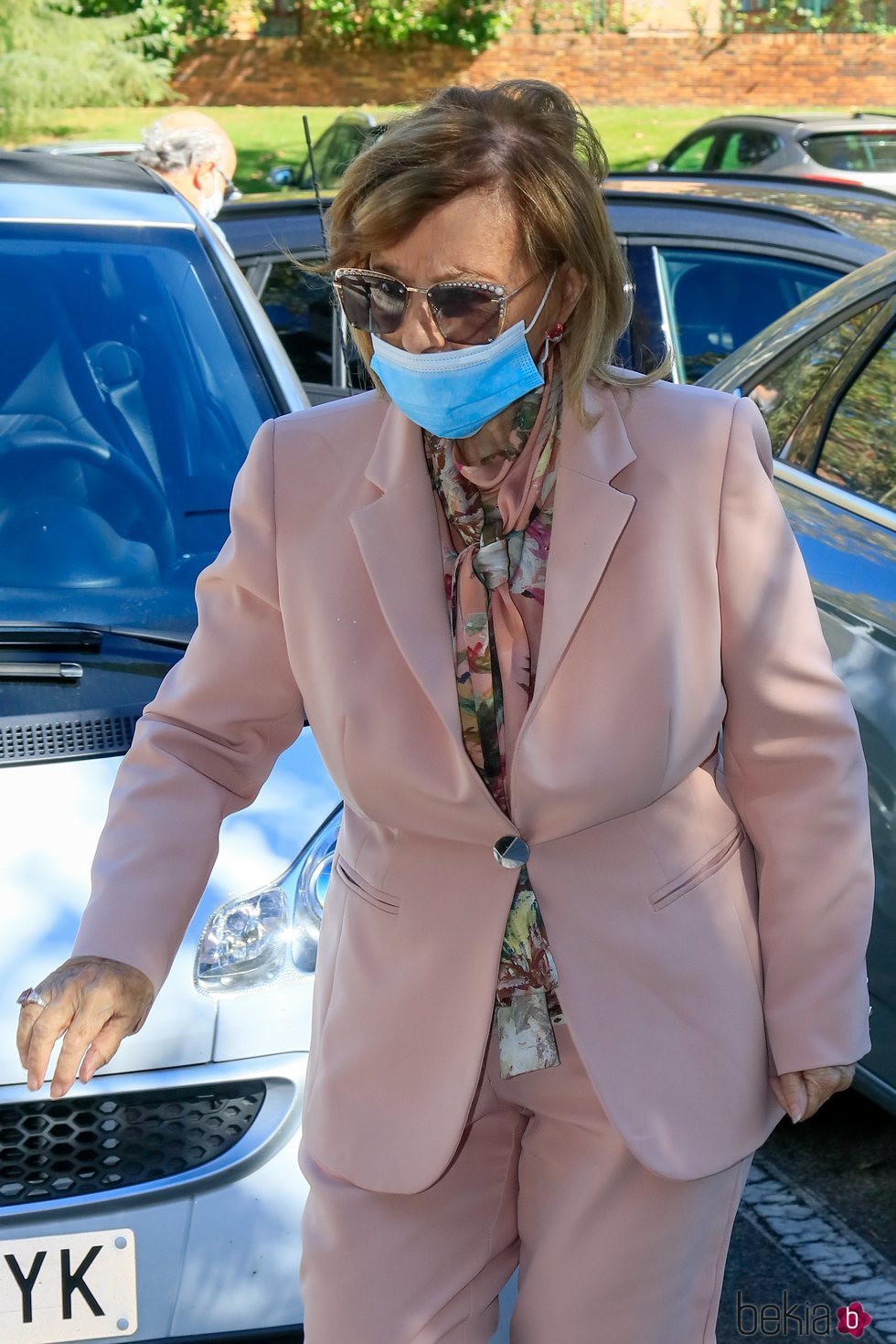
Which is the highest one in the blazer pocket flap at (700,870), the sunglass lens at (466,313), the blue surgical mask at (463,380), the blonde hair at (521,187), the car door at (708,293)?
the blonde hair at (521,187)

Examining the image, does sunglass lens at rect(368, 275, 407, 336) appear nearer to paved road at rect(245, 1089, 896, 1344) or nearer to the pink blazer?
the pink blazer

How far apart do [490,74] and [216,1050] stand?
2765 cm

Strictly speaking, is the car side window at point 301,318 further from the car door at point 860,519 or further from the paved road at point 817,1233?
the paved road at point 817,1233

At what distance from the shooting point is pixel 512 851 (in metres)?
1.70

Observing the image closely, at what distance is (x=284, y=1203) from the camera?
215 cm

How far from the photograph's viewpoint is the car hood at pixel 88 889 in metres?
2.18

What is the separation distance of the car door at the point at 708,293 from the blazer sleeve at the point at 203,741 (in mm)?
3639

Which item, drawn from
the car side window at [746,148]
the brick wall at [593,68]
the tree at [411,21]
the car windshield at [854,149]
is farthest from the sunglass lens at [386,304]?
the brick wall at [593,68]

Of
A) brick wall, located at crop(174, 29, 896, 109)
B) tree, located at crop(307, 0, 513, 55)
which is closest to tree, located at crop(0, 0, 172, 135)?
brick wall, located at crop(174, 29, 896, 109)

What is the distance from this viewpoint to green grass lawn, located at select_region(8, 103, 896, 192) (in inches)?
933

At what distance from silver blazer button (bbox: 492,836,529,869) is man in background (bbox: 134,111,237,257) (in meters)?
4.42

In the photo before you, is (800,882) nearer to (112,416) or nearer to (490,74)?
(112,416)

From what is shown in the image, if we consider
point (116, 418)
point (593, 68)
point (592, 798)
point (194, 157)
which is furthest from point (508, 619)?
point (593, 68)

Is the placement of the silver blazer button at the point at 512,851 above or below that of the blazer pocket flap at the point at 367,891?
above
